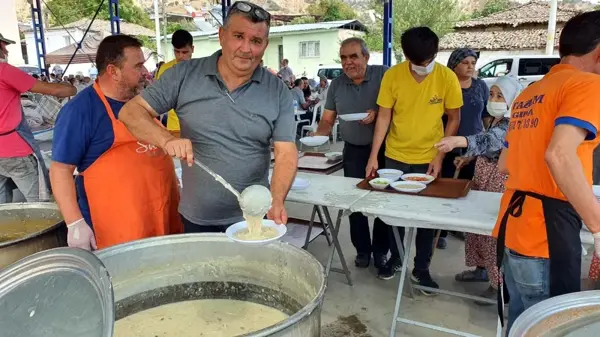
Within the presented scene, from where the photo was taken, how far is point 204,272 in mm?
1331

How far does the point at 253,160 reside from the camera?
1.58 metres

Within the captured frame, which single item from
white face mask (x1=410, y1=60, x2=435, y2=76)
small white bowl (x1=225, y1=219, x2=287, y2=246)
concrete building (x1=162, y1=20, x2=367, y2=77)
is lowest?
small white bowl (x1=225, y1=219, x2=287, y2=246)

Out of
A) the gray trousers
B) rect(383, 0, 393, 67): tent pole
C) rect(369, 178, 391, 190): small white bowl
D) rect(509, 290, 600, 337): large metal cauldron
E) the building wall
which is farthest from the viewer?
the building wall

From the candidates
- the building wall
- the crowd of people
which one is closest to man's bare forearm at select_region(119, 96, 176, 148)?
the crowd of people

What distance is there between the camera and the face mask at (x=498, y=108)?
93.6 inches

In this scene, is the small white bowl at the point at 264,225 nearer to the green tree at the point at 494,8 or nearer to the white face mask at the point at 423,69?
the white face mask at the point at 423,69

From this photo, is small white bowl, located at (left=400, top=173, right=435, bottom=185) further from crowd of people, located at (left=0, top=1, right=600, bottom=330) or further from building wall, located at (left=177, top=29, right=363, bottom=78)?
building wall, located at (left=177, top=29, right=363, bottom=78)

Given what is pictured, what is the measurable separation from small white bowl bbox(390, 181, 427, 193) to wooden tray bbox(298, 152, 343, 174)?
627 mm

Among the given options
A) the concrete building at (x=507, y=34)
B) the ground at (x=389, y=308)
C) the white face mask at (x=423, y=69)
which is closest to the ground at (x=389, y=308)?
the ground at (x=389, y=308)

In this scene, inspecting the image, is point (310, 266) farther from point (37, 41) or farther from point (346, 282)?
point (37, 41)

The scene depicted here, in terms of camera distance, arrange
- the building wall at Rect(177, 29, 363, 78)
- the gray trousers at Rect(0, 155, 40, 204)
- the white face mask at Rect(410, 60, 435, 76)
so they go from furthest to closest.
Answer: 1. the building wall at Rect(177, 29, 363, 78)
2. the gray trousers at Rect(0, 155, 40, 204)
3. the white face mask at Rect(410, 60, 435, 76)

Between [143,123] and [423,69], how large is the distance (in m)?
1.68

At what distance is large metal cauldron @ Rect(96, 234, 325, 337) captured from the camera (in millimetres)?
1180

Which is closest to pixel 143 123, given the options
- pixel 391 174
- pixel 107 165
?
pixel 107 165
